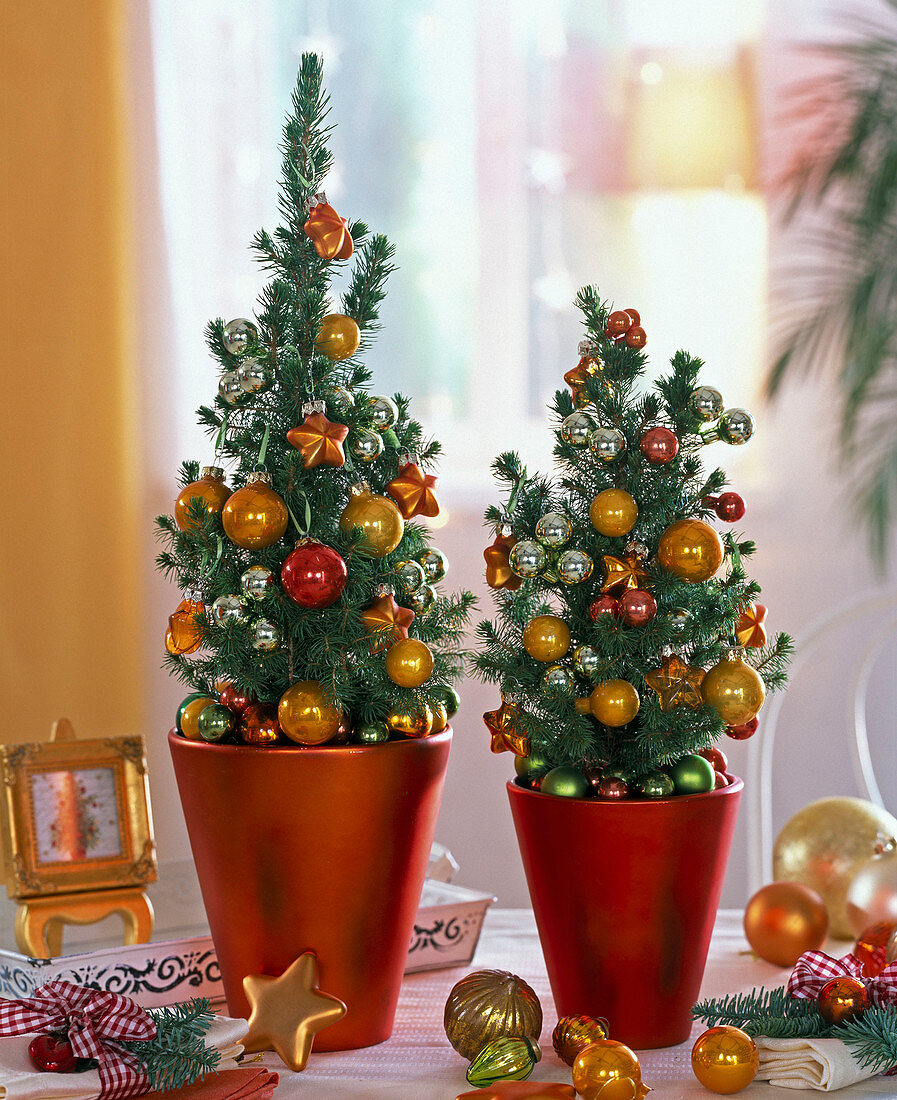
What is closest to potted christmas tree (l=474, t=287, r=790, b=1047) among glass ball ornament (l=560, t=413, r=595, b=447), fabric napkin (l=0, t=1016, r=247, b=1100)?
glass ball ornament (l=560, t=413, r=595, b=447)

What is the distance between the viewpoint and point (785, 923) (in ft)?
3.07

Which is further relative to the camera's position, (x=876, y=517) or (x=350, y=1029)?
(x=876, y=517)

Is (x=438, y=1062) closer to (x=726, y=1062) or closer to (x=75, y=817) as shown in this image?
(x=726, y=1062)

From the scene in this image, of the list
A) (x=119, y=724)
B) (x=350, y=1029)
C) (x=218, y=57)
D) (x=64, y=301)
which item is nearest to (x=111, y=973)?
(x=350, y=1029)

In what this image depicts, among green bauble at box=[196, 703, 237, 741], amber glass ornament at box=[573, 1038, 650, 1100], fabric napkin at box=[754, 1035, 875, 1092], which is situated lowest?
fabric napkin at box=[754, 1035, 875, 1092]

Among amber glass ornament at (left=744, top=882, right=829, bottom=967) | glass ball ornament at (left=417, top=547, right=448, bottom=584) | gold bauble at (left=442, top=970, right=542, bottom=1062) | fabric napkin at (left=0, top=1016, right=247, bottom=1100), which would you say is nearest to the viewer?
fabric napkin at (left=0, top=1016, right=247, bottom=1100)

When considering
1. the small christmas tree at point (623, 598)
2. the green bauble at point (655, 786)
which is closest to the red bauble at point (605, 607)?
the small christmas tree at point (623, 598)

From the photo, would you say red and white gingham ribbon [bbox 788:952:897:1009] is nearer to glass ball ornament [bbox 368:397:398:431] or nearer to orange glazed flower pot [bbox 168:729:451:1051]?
orange glazed flower pot [bbox 168:729:451:1051]

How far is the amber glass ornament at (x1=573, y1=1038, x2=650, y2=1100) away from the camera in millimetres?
624

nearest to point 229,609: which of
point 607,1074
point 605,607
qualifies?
point 605,607

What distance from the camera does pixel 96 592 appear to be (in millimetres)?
1975

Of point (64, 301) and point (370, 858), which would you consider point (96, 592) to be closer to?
point (64, 301)

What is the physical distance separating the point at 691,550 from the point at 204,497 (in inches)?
12.2

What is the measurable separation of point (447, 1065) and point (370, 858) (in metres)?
0.13
